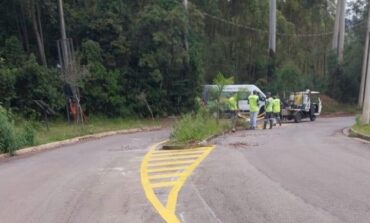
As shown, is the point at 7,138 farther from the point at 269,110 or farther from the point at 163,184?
the point at 269,110

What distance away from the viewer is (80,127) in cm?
2927

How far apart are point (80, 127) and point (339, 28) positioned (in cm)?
3287

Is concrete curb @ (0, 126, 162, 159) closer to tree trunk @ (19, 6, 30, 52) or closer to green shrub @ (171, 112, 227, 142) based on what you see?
green shrub @ (171, 112, 227, 142)

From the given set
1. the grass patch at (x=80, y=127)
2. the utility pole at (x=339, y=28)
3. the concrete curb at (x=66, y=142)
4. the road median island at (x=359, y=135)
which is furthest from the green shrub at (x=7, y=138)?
the utility pole at (x=339, y=28)

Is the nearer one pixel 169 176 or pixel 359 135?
pixel 169 176

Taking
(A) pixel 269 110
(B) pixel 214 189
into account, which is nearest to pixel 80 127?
(A) pixel 269 110

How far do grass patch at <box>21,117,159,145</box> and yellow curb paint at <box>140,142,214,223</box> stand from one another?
23.5 feet

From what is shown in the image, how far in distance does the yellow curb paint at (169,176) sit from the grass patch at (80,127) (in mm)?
7158

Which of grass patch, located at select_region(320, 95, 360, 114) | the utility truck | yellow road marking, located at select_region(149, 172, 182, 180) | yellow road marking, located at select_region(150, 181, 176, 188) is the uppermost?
yellow road marking, located at select_region(150, 181, 176, 188)

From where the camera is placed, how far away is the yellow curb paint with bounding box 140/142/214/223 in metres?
8.13

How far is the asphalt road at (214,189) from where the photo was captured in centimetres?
781

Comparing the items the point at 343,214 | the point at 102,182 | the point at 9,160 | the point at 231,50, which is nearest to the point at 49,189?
the point at 102,182

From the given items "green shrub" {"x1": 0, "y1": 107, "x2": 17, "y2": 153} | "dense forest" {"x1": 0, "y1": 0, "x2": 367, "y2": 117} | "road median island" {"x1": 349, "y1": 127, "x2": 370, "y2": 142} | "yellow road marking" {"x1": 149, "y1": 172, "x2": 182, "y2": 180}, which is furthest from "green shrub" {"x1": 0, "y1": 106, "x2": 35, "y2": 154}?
"road median island" {"x1": 349, "y1": 127, "x2": 370, "y2": 142}

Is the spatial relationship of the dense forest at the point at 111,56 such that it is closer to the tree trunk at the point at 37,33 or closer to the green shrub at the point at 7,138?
the tree trunk at the point at 37,33
